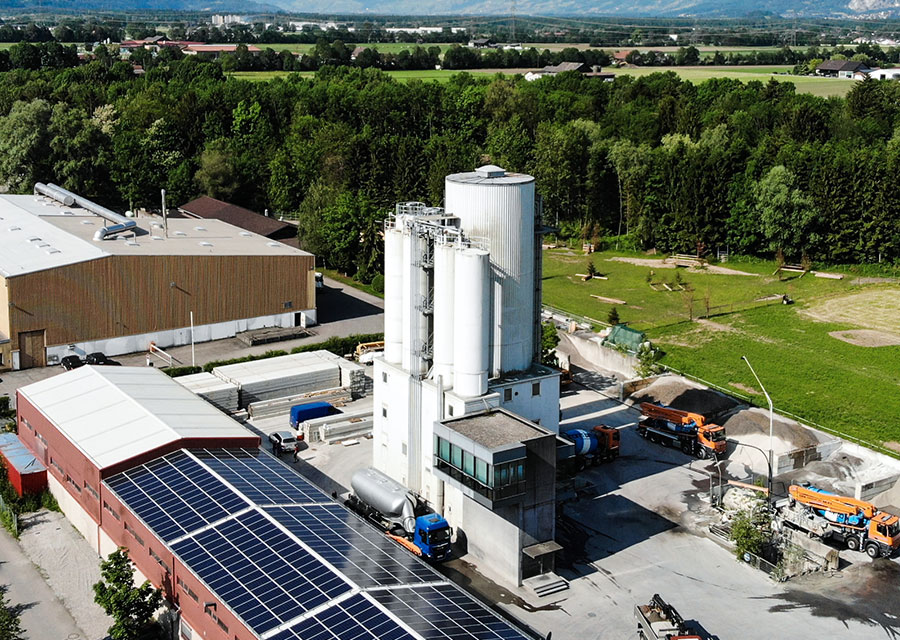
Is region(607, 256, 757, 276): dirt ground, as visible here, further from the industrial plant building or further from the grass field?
the industrial plant building

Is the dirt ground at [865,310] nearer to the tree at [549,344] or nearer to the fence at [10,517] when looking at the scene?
the tree at [549,344]

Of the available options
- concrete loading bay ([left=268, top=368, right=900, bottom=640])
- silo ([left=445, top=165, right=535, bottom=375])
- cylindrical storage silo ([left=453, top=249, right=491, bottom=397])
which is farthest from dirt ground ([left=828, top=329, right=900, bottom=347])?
cylindrical storage silo ([left=453, top=249, right=491, bottom=397])

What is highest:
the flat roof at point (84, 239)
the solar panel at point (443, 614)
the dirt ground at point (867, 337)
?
the flat roof at point (84, 239)

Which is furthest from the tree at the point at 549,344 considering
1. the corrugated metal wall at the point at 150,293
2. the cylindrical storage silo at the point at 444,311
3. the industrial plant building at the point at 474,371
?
the cylindrical storage silo at the point at 444,311

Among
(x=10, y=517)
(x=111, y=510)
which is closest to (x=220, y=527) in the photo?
(x=111, y=510)

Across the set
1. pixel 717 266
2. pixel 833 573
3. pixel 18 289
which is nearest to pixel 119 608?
pixel 833 573

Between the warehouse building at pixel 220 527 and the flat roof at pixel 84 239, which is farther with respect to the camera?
the flat roof at pixel 84 239

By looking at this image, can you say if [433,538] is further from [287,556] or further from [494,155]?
[494,155]
